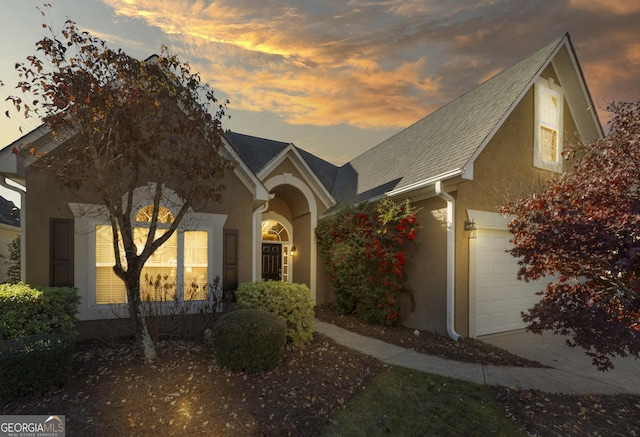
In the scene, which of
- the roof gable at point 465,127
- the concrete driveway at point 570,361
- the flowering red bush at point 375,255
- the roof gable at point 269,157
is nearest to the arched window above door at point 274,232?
the roof gable at point 269,157

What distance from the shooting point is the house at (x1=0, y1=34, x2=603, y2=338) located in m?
6.64

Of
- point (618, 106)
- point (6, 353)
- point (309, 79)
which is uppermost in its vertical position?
point (309, 79)

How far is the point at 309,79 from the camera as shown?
9641mm

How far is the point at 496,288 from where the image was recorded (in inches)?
330

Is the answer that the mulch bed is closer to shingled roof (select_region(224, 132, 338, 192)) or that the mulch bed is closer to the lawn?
the lawn

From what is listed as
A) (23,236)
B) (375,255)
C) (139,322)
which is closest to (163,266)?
(139,322)

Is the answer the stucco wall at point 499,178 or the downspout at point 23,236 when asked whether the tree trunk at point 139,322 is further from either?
the stucco wall at point 499,178

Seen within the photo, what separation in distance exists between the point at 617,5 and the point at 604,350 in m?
7.61

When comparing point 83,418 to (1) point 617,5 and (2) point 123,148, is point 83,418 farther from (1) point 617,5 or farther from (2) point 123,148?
(1) point 617,5

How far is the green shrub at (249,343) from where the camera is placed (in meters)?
5.15

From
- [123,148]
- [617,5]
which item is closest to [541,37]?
[617,5]

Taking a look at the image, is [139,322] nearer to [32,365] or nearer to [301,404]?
[32,365]

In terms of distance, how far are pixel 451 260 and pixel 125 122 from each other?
6940 millimetres
